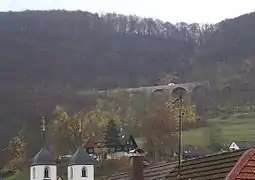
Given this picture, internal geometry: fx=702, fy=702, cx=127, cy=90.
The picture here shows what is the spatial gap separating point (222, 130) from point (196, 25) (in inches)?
1888

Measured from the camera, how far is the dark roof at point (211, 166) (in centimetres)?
1446

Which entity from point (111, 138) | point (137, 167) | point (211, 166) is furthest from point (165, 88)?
point (211, 166)

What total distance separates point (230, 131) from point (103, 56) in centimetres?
3325

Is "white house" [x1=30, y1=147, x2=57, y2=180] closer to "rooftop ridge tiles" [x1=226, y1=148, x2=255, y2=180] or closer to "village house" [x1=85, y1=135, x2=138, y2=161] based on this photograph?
"village house" [x1=85, y1=135, x2=138, y2=161]

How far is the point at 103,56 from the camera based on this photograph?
340 ft

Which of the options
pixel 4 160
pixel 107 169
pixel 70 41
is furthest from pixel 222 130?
pixel 70 41

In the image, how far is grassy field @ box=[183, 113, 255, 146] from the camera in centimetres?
6769

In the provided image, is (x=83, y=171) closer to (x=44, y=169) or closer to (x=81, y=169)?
(x=81, y=169)

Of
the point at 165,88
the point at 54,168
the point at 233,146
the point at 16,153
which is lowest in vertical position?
the point at 16,153

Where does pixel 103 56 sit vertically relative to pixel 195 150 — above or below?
above

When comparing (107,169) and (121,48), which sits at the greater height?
(121,48)

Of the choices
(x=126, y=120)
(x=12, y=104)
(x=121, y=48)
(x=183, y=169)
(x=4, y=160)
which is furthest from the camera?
(x=121, y=48)

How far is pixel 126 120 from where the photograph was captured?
82500 millimetres

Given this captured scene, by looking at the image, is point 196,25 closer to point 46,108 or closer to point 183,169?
point 46,108
